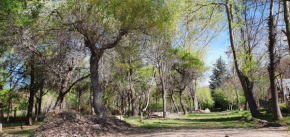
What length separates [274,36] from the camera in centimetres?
1359

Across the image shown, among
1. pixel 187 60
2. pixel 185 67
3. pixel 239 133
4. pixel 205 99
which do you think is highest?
pixel 187 60

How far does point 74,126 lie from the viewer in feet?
34.8

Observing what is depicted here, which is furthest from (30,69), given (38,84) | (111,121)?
(111,121)

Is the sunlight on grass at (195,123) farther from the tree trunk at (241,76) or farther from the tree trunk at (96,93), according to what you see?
the tree trunk at (96,93)

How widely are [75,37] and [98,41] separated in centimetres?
238

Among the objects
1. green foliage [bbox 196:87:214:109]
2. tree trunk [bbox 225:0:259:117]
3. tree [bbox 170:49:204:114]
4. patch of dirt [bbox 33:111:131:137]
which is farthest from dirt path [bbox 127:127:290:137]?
green foliage [bbox 196:87:214:109]

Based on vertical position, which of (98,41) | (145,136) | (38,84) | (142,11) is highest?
(142,11)

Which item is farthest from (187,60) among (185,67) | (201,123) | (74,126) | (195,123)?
(74,126)

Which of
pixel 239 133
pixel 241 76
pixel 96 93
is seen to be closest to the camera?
pixel 239 133

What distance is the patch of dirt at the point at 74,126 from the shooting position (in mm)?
9898

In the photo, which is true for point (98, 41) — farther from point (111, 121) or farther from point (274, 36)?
point (274, 36)

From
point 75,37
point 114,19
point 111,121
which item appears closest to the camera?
point 111,121

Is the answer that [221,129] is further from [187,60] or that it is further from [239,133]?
[187,60]

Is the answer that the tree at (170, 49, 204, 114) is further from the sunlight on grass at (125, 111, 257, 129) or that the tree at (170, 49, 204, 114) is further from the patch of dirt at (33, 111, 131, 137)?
the patch of dirt at (33, 111, 131, 137)
